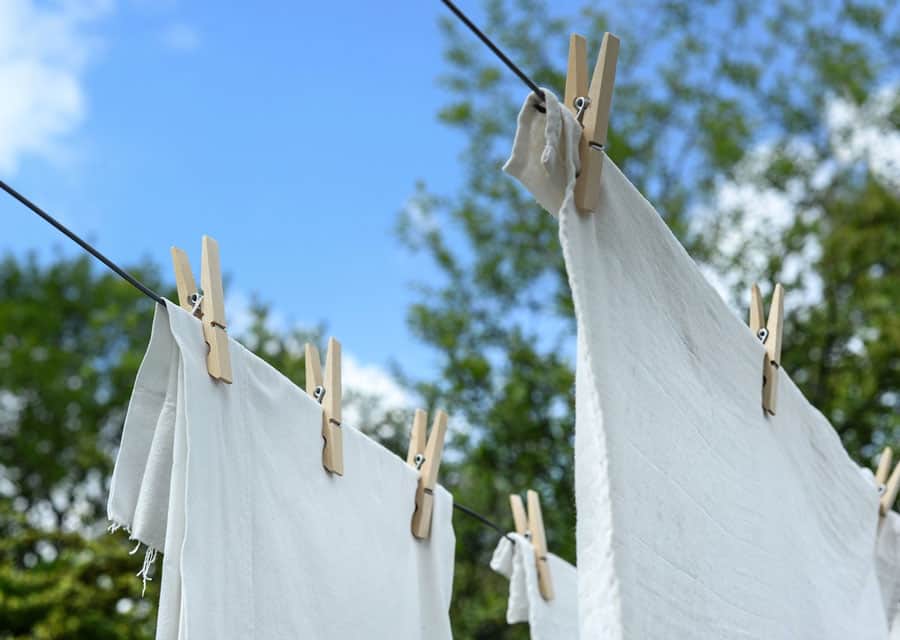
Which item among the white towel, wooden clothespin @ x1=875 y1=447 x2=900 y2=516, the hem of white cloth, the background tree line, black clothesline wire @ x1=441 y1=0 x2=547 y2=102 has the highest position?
the background tree line

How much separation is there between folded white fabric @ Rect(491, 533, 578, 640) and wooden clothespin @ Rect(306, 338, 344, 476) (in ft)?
2.32

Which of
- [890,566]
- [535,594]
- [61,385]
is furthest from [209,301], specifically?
[61,385]

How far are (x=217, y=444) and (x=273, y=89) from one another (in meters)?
10.8

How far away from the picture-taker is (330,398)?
171 cm

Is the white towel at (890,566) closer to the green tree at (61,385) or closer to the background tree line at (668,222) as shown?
the background tree line at (668,222)

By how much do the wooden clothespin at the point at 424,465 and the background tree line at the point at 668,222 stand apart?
12.4 feet

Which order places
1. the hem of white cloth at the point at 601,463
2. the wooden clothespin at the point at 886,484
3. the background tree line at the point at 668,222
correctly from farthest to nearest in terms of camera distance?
the background tree line at the point at 668,222, the wooden clothespin at the point at 886,484, the hem of white cloth at the point at 601,463

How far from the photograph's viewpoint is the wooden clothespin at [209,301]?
1.40 metres

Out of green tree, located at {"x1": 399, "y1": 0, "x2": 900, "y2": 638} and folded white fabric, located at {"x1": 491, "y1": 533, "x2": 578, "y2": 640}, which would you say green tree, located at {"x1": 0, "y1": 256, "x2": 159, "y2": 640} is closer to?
green tree, located at {"x1": 399, "y1": 0, "x2": 900, "y2": 638}

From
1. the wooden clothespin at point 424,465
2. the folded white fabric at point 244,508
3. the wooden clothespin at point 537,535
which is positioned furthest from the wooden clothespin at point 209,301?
the wooden clothespin at point 537,535

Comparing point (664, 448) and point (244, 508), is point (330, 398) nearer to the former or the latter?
point (244, 508)

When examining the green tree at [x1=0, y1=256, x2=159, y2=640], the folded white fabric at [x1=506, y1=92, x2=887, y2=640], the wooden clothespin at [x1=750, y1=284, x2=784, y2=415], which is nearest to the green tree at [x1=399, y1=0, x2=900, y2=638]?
the green tree at [x1=0, y1=256, x2=159, y2=640]

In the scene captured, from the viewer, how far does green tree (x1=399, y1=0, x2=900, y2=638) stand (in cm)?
627

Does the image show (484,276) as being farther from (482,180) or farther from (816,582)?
(816,582)
